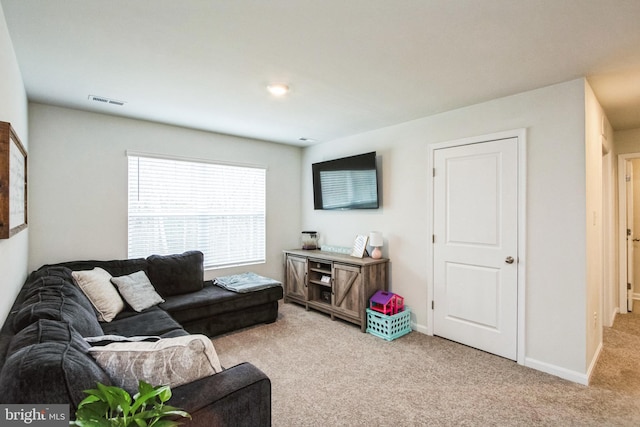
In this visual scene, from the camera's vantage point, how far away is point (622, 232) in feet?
13.3

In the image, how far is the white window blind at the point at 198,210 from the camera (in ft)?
12.1

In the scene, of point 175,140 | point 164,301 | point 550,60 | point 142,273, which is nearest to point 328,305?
point 164,301

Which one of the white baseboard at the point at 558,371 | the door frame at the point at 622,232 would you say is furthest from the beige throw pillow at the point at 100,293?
the door frame at the point at 622,232

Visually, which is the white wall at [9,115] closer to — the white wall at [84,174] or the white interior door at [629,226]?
the white wall at [84,174]

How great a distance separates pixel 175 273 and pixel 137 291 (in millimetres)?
496

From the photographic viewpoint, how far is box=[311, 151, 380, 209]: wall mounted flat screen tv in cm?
396

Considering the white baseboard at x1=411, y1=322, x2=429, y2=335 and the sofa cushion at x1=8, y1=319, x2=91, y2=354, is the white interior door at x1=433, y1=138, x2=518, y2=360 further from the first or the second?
the sofa cushion at x1=8, y1=319, x2=91, y2=354

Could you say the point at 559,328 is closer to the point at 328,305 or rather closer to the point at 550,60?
the point at 550,60

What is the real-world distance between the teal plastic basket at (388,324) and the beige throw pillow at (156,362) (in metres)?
2.35

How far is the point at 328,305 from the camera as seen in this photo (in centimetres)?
404

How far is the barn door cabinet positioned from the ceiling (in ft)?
5.83

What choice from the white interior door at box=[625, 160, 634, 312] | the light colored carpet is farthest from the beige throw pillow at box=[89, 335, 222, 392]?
the white interior door at box=[625, 160, 634, 312]

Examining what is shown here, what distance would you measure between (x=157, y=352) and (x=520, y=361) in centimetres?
292

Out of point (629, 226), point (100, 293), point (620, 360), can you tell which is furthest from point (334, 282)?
point (629, 226)
